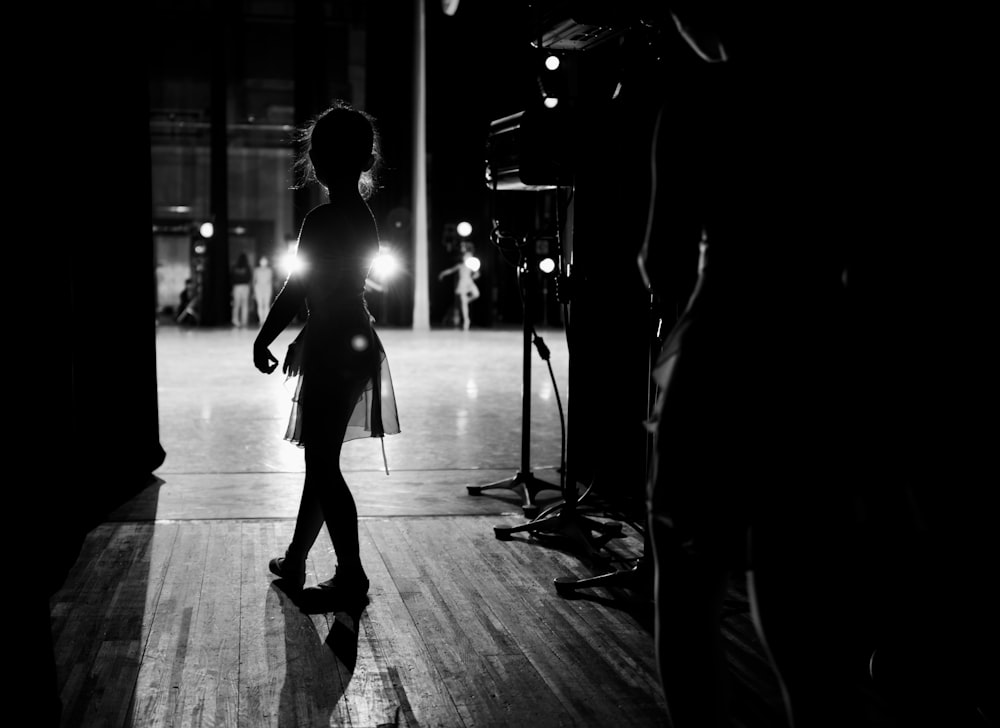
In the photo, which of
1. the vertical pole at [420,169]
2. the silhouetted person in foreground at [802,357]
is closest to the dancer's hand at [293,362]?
the silhouetted person in foreground at [802,357]

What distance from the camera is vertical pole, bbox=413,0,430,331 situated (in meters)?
16.4

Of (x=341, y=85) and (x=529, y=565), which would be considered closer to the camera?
(x=529, y=565)

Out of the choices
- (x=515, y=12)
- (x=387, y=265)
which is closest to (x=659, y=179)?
(x=515, y=12)

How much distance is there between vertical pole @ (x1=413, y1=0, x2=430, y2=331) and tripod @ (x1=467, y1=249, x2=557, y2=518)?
11.9 m

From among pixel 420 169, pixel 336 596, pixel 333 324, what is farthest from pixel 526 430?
pixel 420 169

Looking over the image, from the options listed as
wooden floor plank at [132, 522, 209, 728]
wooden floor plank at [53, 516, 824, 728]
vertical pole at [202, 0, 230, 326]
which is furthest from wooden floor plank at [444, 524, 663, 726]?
vertical pole at [202, 0, 230, 326]

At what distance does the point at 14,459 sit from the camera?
2.08 m

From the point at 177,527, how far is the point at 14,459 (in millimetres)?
1786

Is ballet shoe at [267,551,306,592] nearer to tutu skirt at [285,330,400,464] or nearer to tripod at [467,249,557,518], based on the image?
tutu skirt at [285,330,400,464]

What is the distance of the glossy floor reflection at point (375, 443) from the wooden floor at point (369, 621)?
0.08ft

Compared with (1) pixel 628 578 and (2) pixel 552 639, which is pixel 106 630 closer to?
(2) pixel 552 639

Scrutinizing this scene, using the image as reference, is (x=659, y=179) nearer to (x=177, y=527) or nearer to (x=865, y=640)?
(x=865, y=640)

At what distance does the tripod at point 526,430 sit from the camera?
407cm

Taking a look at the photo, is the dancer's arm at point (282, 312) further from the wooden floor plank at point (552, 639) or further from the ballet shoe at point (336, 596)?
the wooden floor plank at point (552, 639)
